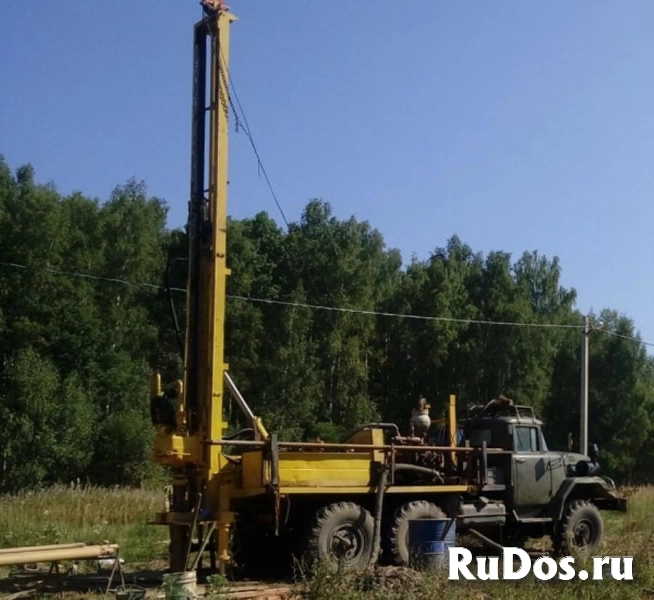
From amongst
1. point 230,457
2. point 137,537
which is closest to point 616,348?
point 137,537

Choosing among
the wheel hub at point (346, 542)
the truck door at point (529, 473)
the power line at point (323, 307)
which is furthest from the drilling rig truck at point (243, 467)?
the power line at point (323, 307)

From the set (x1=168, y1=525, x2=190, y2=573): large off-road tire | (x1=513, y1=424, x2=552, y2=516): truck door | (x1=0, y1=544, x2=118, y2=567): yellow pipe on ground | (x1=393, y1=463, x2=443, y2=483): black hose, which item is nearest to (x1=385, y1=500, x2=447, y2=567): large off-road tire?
(x1=393, y1=463, x2=443, y2=483): black hose

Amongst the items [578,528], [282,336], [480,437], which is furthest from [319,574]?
[282,336]

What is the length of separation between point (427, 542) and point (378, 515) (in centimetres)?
76

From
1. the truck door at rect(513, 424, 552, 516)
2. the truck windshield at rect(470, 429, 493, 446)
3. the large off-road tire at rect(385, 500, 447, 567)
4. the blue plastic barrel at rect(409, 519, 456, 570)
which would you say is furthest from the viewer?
the truck windshield at rect(470, 429, 493, 446)

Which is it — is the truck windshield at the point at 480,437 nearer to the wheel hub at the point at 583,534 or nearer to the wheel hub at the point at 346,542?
the wheel hub at the point at 583,534

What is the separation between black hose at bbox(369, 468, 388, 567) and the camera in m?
14.1

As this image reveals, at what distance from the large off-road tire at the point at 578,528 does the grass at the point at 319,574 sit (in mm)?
408

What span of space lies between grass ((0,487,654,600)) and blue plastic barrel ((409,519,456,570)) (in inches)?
64.3

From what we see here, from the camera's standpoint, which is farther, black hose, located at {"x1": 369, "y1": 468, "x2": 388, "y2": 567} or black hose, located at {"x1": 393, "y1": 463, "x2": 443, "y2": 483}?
black hose, located at {"x1": 393, "y1": 463, "x2": 443, "y2": 483}

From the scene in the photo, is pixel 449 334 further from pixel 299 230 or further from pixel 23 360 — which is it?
pixel 23 360

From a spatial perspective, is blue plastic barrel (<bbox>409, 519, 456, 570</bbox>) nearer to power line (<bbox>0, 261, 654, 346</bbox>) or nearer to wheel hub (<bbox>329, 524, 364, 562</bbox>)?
wheel hub (<bbox>329, 524, 364, 562</bbox>)

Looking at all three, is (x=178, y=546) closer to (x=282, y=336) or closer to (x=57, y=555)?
(x=57, y=555)

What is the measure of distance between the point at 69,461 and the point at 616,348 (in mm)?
32153
